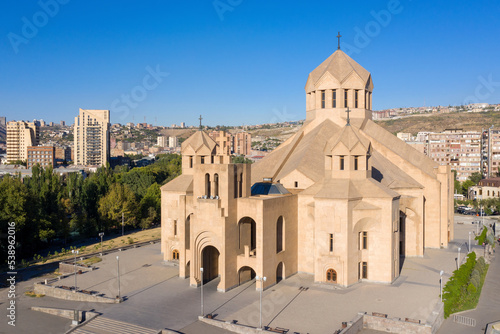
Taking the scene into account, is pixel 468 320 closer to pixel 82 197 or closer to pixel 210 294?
pixel 210 294

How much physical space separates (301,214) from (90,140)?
121 metres

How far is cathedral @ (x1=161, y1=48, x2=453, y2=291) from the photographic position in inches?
1195

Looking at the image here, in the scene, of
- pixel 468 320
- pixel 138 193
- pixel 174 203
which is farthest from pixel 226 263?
pixel 138 193

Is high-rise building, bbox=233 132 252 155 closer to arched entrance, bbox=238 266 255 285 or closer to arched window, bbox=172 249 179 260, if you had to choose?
arched window, bbox=172 249 179 260

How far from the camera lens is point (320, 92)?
141ft

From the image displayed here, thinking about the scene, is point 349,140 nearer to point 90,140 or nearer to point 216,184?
point 216,184

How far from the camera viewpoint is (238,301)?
91.7 feet

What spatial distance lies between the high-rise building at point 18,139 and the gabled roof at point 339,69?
132402mm

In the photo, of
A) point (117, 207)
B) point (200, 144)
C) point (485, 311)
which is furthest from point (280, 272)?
point (117, 207)

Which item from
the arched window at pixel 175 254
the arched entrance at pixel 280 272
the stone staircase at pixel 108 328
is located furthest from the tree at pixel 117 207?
the stone staircase at pixel 108 328

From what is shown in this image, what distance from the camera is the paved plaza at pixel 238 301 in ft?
82.3

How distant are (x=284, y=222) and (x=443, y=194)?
764 inches

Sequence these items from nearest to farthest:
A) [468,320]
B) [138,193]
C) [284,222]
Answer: [468,320], [284,222], [138,193]

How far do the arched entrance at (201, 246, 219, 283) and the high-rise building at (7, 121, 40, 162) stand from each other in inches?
5378
